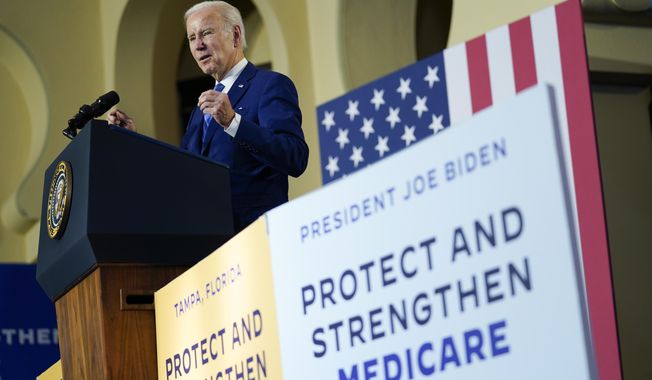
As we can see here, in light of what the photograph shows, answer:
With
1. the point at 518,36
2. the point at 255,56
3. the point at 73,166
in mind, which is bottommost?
the point at 73,166

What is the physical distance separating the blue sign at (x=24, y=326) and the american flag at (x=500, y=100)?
1506 mm

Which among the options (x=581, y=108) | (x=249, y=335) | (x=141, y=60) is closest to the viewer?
(x=249, y=335)

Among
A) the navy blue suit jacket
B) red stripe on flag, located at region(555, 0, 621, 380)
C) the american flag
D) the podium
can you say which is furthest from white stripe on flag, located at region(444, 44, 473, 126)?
the podium

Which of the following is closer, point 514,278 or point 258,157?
point 514,278

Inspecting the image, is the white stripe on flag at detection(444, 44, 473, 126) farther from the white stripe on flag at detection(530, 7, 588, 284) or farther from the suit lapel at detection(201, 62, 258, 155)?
the suit lapel at detection(201, 62, 258, 155)

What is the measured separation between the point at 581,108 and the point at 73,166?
6.76 ft

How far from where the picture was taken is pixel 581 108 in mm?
4254

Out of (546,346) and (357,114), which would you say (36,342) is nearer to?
(357,114)

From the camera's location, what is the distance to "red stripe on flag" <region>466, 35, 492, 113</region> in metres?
4.92

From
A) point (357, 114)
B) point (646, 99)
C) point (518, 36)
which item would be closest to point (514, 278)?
point (518, 36)

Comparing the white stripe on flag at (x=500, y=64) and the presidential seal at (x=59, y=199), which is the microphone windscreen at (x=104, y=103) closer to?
the presidential seal at (x=59, y=199)

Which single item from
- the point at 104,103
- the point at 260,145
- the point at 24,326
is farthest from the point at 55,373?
the point at 24,326

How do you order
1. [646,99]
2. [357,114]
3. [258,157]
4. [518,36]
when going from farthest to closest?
[646,99], [357,114], [518,36], [258,157]

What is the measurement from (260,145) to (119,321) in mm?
571
